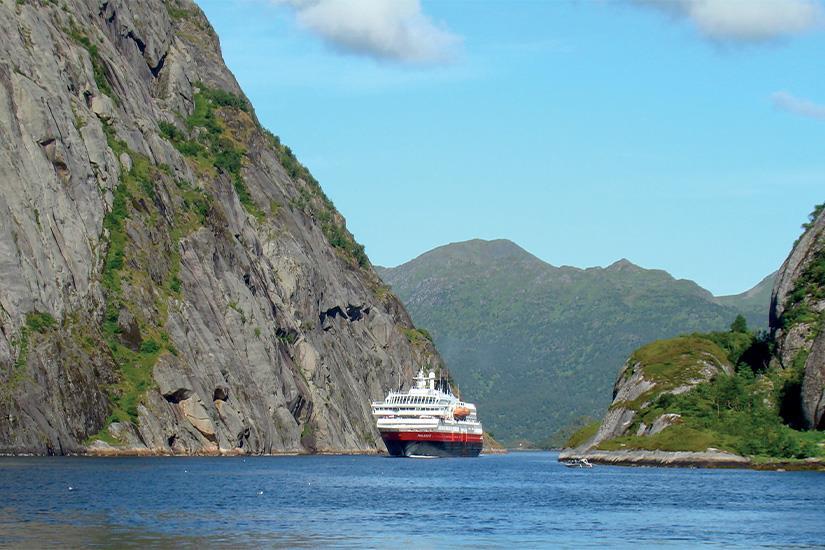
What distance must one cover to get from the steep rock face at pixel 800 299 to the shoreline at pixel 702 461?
12.9 m

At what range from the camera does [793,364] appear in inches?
6639

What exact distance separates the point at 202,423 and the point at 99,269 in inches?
921

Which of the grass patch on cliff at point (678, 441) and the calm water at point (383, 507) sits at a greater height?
the grass patch on cliff at point (678, 441)

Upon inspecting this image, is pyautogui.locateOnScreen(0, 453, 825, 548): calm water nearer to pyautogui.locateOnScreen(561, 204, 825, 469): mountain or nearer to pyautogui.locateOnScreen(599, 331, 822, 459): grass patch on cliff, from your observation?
pyautogui.locateOnScreen(599, 331, 822, 459): grass patch on cliff

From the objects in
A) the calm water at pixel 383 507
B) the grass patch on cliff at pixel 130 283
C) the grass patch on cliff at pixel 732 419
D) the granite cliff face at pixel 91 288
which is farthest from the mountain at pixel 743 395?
the grass patch on cliff at pixel 130 283

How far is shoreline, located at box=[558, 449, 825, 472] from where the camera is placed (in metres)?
143

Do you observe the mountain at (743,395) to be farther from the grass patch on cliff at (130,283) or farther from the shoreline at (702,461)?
the grass patch on cliff at (130,283)

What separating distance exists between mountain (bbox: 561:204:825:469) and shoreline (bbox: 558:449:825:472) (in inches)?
6.0

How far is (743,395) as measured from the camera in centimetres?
16700

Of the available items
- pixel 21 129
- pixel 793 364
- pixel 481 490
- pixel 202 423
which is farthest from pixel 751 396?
pixel 21 129

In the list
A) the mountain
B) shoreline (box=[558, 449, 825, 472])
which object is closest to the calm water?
shoreline (box=[558, 449, 825, 472])

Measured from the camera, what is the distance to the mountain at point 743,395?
148 m

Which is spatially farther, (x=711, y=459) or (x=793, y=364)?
(x=793, y=364)

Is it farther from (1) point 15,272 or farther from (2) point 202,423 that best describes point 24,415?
(2) point 202,423
